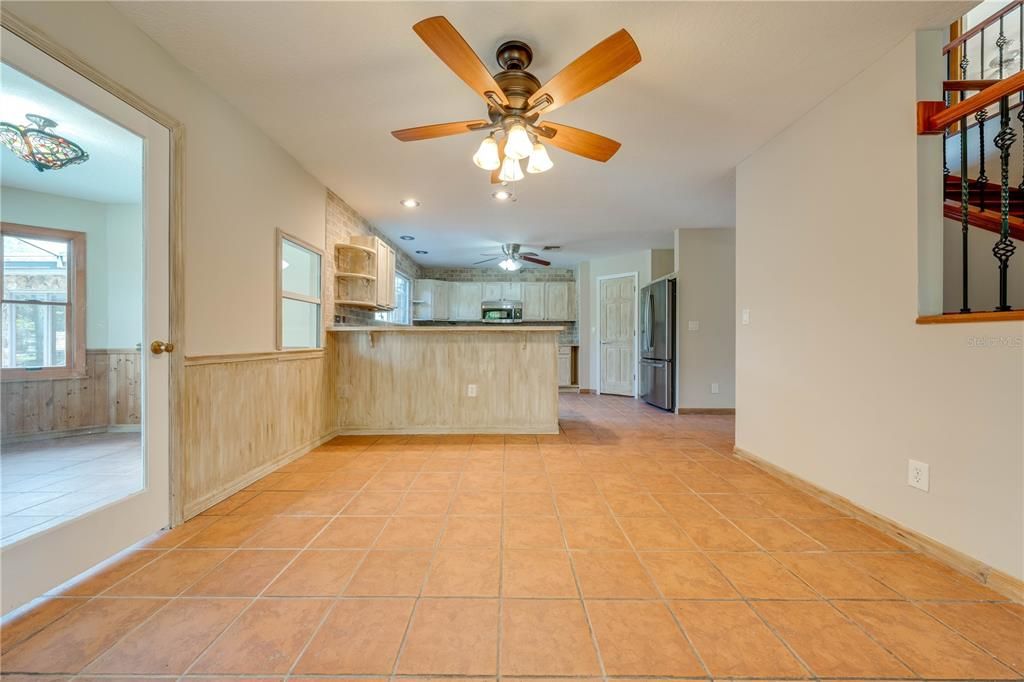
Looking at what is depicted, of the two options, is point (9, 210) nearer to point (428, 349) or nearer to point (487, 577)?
point (487, 577)

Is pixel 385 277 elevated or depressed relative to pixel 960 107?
depressed

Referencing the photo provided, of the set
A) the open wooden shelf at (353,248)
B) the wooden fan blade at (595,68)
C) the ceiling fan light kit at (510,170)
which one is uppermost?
the wooden fan blade at (595,68)

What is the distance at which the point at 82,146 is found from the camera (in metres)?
1.67

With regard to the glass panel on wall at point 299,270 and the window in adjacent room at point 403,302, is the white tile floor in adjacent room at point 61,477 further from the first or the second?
the window in adjacent room at point 403,302

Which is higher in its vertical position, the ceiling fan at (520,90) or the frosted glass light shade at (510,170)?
the ceiling fan at (520,90)

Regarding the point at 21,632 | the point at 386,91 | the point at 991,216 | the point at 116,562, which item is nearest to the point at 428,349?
the point at 386,91

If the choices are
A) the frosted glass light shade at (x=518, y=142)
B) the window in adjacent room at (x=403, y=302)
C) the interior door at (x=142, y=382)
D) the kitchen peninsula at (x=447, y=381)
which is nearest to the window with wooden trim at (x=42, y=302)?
the interior door at (x=142, y=382)

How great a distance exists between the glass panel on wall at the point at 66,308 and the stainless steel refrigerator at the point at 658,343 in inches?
199

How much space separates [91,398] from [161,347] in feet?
1.24

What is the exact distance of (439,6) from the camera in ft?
5.42

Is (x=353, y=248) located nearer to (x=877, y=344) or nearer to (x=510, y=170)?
(x=510, y=170)

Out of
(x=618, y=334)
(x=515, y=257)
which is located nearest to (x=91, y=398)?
(x=515, y=257)

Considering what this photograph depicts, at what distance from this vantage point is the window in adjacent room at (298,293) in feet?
9.81

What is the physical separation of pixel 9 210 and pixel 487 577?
2.29m
